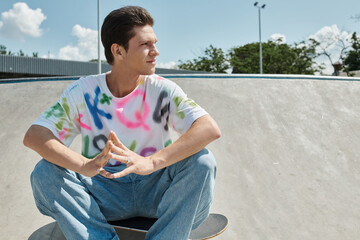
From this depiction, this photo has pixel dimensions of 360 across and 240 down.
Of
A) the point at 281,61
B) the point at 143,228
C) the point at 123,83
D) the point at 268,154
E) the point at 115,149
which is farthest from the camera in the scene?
the point at 281,61

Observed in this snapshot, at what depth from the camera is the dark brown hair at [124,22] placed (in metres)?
2.07

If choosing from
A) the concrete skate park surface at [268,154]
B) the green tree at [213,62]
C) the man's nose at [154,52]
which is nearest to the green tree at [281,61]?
the green tree at [213,62]

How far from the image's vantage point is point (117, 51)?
7.02 feet

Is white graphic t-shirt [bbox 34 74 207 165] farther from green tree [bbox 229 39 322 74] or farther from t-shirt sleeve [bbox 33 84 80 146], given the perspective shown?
green tree [bbox 229 39 322 74]

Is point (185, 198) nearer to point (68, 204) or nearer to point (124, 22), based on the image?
point (68, 204)

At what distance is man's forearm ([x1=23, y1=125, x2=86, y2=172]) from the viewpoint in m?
1.80

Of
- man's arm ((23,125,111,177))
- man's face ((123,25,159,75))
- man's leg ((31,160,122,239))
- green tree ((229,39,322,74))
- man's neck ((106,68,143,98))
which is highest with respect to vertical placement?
green tree ((229,39,322,74))

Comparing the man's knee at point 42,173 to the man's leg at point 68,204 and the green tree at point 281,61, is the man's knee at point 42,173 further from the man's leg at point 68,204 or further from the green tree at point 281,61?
the green tree at point 281,61

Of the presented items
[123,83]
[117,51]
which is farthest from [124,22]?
[123,83]

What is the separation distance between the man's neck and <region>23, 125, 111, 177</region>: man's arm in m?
0.50

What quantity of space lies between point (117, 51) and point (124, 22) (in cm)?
19

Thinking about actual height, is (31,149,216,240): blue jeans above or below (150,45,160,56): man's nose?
below

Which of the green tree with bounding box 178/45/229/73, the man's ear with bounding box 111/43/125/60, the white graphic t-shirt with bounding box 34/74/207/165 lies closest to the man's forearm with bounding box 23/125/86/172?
the white graphic t-shirt with bounding box 34/74/207/165

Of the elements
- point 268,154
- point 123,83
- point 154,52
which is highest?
point 154,52
